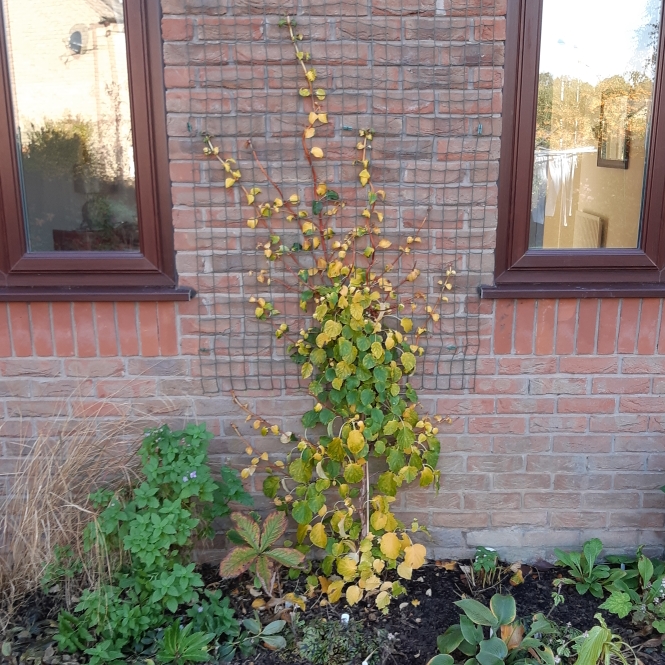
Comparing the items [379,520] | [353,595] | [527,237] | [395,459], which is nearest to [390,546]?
[379,520]

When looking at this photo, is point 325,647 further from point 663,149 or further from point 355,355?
point 663,149

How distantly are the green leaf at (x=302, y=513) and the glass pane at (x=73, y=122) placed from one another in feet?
4.13

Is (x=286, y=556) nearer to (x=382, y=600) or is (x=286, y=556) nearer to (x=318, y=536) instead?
(x=318, y=536)

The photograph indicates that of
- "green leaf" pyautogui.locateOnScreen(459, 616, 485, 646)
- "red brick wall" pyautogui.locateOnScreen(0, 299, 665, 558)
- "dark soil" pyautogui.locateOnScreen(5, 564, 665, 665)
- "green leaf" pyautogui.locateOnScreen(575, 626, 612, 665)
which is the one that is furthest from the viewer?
"red brick wall" pyautogui.locateOnScreen(0, 299, 665, 558)

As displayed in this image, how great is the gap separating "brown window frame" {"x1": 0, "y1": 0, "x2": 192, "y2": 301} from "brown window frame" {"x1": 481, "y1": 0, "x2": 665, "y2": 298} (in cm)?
134

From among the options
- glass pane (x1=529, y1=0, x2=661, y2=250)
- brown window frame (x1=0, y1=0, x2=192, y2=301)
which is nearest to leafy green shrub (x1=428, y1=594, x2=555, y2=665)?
glass pane (x1=529, y1=0, x2=661, y2=250)

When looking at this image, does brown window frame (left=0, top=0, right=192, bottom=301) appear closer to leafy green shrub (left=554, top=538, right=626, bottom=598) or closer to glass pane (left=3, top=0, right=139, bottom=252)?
glass pane (left=3, top=0, right=139, bottom=252)

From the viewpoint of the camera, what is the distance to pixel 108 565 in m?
2.47

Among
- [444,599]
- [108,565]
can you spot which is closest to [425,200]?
[444,599]

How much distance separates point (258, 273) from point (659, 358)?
5.63ft

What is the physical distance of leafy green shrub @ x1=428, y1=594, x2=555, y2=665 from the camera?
2168 mm

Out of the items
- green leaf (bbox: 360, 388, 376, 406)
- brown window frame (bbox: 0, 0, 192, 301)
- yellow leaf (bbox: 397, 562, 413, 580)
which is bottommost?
yellow leaf (bbox: 397, 562, 413, 580)

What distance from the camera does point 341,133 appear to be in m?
2.53

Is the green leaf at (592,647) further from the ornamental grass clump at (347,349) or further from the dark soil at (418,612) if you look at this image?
the ornamental grass clump at (347,349)
